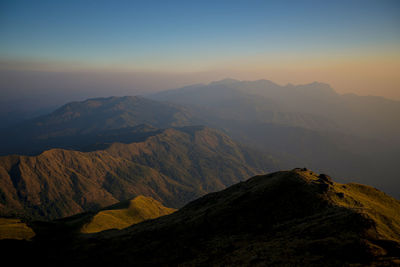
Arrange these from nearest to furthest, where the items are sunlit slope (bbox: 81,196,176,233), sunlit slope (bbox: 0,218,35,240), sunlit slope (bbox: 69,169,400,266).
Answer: sunlit slope (bbox: 69,169,400,266)
sunlit slope (bbox: 0,218,35,240)
sunlit slope (bbox: 81,196,176,233)

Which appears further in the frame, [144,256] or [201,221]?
[201,221]

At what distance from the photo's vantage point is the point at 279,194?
58.2 metres

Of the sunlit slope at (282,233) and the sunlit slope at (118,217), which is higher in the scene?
the sunlit slope at (282,233)

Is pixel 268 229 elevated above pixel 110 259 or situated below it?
above

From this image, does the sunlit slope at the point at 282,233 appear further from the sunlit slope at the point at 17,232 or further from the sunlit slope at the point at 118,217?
the sunlit slope at the point at 118,217

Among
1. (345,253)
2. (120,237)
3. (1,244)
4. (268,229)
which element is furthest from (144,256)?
(1,244)

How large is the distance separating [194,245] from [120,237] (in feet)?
121

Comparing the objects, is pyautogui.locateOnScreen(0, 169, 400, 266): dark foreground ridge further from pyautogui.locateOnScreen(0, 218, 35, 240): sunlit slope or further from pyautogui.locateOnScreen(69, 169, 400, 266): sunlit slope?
pyautogui.locateOnScreen(0, 218, 35, 240): sunlit slope

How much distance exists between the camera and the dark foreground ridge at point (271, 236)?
33.9 m

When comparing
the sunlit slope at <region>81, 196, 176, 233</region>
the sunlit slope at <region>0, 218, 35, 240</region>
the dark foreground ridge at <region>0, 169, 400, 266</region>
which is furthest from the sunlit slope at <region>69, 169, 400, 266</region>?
the sunlit slope at <region>81, 196, 176, 233</region>

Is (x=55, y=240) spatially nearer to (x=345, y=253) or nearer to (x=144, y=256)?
(x=144, y=256)

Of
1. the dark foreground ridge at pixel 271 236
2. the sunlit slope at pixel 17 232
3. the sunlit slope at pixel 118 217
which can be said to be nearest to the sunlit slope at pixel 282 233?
the dark foreground ridge at pixel 271 236

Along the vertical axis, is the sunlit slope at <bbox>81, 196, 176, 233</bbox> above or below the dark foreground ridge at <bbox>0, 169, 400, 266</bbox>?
below

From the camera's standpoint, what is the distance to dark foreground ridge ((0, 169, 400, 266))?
33875mm
